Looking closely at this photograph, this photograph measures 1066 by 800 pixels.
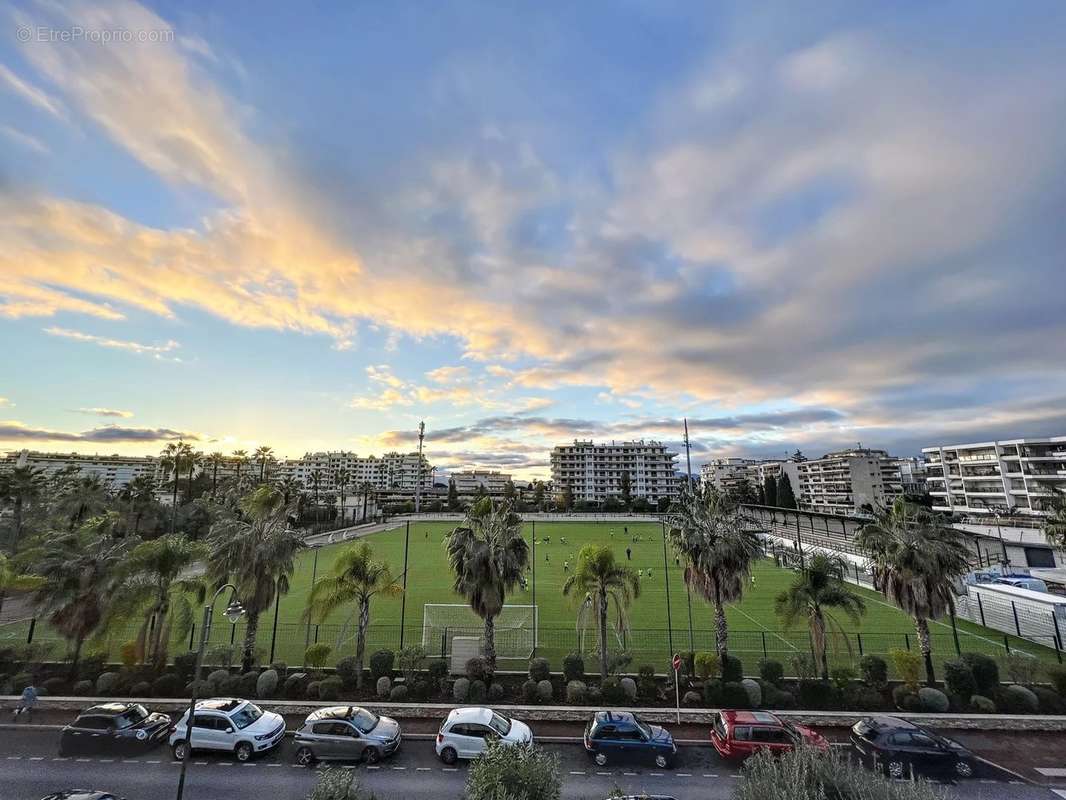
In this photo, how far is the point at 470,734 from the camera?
47.6 feet

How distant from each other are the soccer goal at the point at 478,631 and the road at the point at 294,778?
670 centimetres

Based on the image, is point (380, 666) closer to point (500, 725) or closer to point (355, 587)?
point (355, 587)

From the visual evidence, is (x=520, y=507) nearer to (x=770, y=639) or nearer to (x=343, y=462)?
(x=770, y=639)

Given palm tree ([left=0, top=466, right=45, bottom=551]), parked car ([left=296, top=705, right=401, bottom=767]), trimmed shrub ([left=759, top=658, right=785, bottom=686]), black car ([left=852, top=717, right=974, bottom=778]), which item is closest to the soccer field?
trimmed shrub ([left=759, top=658, right=785, bottom=686])

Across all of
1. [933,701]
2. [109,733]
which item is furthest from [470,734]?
[933,701]

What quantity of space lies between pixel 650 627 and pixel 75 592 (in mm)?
26803

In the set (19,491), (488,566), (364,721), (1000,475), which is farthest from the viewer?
(1000,475)

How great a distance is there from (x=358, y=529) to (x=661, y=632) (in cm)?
6106

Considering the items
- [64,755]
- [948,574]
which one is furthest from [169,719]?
[948,574]

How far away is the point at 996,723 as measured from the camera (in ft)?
54.9

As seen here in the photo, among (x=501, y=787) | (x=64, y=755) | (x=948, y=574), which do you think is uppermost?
(x=948, y=574)

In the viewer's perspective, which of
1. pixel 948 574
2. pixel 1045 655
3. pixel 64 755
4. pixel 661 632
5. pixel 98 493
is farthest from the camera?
pixel 98 493

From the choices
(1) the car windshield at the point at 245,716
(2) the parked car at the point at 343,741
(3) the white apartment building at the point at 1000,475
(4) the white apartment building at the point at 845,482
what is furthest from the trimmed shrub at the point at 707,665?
(4) the white apartment building at the point at 845,482

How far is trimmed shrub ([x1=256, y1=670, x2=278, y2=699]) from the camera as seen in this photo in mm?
18453
